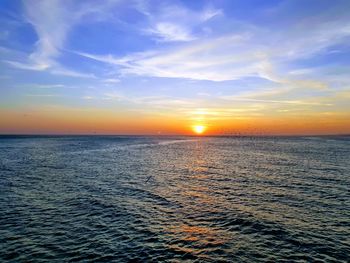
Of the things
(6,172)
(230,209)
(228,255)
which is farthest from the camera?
(6,172)

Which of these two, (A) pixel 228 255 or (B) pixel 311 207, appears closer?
(A) pixel 228 255

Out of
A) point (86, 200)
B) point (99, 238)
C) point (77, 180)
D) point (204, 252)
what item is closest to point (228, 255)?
point (204, 252)

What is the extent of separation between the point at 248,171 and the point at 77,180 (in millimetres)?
37119

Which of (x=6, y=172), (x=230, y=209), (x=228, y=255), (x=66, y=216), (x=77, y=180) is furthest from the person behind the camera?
(x=6, y=172)

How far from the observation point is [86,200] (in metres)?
37.6

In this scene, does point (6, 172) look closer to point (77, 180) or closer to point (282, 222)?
point (77, 180)

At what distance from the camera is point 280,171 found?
211ft

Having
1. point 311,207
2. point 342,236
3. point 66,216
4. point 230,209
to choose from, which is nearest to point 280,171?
point 311,207

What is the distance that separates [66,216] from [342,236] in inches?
1086

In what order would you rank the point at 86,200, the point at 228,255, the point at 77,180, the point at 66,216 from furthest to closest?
the point at 77,180 → the point at 86,200 → the point at 66,216 → the point at 228,255

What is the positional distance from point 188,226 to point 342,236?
14.1 meters

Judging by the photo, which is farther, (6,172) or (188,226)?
(6,172)

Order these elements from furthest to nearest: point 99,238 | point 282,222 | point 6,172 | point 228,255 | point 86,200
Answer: point 6,172
point 86,200
point 282,222
point 99,238
point 228,255

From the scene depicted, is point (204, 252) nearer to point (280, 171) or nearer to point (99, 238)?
point (99, 238)
